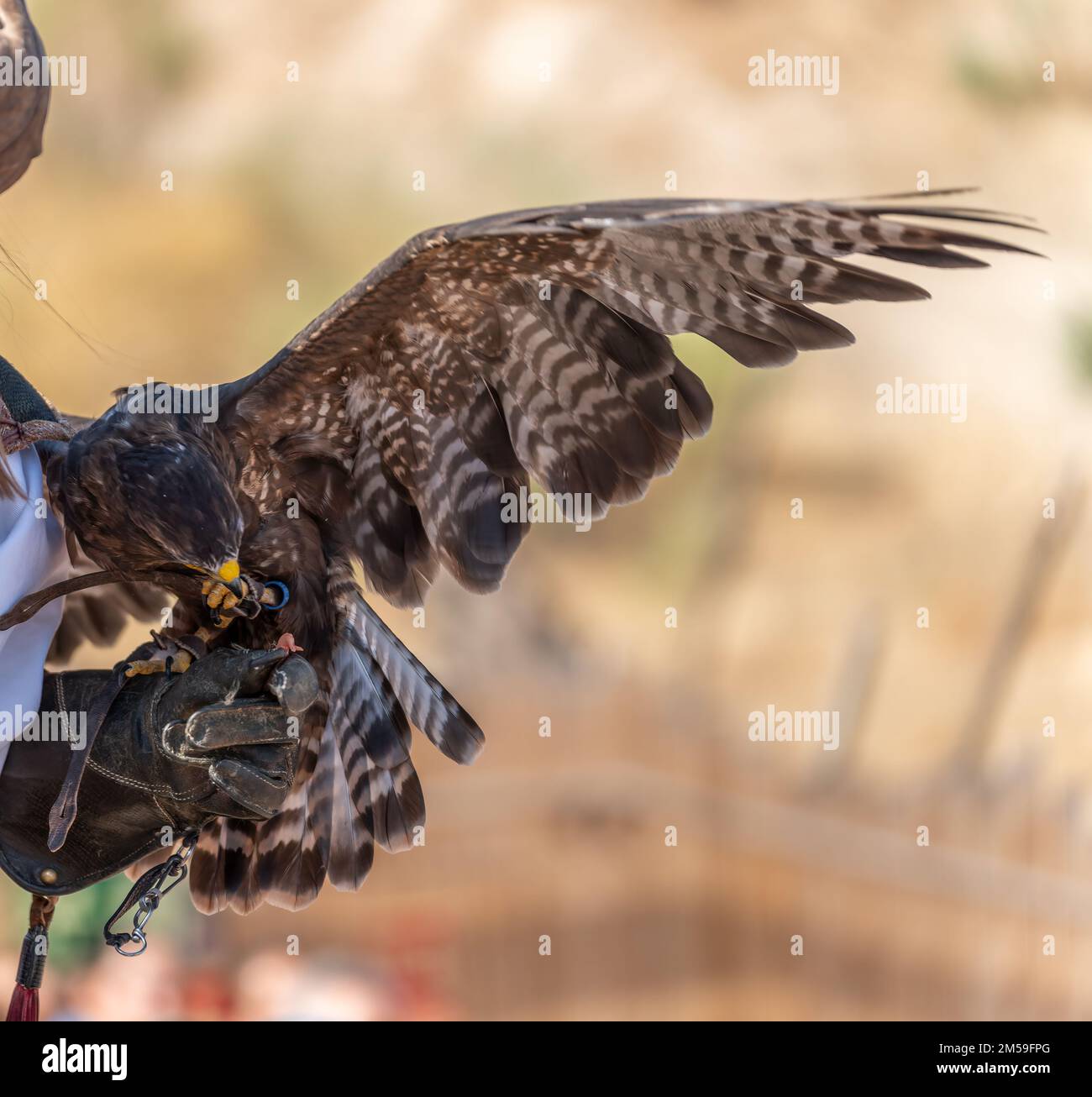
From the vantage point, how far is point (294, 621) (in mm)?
1967

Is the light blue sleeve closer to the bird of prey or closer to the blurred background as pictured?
the bird of prey

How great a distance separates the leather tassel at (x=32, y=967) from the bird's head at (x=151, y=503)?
485 millimetres

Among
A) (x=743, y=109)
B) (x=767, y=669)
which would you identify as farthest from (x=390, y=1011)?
(x=743, y=109)

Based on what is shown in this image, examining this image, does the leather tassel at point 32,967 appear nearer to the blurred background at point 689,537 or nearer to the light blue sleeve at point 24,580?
the light blue sleeve at point 24,580

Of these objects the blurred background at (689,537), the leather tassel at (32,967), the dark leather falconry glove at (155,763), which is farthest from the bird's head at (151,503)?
the blurred background at (689,537)

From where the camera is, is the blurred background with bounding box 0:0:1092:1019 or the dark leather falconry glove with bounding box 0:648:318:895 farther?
the blurred background with bounding box 0:0:1092:1019

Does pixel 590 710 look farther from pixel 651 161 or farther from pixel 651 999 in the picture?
pixel 651 161

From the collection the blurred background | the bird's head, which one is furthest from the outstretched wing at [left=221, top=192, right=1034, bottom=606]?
the blurred background

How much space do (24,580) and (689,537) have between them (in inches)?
191

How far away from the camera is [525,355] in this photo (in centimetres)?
183

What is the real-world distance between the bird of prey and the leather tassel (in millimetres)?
289

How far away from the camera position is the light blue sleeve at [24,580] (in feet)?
5.40

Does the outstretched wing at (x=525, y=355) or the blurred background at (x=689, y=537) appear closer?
the outstretched wing at (x=525, y=355)

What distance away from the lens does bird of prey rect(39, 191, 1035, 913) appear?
165 cm
